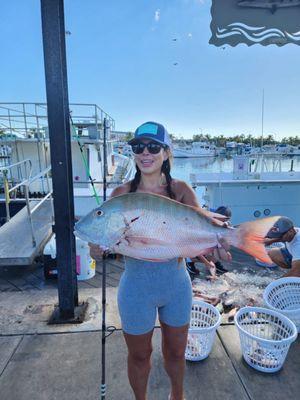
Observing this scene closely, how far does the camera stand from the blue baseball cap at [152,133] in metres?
1.42

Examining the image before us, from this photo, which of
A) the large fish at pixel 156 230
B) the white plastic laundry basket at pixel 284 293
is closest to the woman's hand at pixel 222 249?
the large fish at pixel 156 230

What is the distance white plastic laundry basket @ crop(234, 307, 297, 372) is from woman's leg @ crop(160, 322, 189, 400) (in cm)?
67

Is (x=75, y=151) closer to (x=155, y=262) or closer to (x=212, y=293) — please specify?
(x=212, y=293)

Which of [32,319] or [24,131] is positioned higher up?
[24,131]

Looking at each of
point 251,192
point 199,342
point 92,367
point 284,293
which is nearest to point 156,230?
point 199,342

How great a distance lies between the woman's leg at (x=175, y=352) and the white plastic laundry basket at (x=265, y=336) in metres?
0.67

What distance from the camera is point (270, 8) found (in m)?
2.31

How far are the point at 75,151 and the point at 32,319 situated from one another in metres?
7.28

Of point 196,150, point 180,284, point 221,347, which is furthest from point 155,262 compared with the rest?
point 196,150

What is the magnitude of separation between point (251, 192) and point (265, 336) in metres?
6.35

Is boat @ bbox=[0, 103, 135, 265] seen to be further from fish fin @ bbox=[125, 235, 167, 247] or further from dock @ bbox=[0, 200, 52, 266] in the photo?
fish fin @ bbox=[125, 235, 167, 247]

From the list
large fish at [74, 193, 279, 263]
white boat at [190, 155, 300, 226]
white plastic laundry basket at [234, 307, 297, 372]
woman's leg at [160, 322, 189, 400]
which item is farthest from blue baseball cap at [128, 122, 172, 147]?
white boat at [190, 155, 300, 226]

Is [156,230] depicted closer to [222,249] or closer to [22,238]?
[222,249]

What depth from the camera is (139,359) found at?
1499mm
